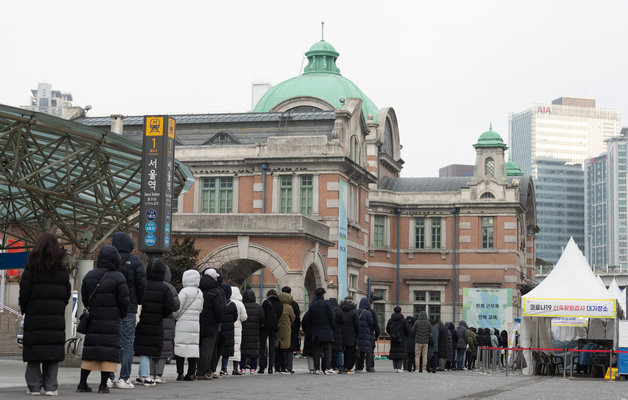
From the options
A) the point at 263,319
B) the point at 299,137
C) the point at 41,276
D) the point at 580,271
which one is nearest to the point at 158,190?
the point at 263,319

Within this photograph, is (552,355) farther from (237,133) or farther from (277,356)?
(237,133)

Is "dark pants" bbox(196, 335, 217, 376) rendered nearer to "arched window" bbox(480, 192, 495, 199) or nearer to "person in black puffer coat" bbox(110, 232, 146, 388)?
"person in black puffer coat" bbox(110, 232, 146, 388)

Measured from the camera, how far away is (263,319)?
723 inches

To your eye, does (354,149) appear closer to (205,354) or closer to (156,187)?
(156,187)

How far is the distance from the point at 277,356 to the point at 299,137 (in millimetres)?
21483

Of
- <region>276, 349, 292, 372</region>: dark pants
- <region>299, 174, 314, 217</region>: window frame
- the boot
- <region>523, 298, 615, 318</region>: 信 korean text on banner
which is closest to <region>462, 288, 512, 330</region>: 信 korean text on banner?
<region>299, 174, 314, 217</region>: window frame

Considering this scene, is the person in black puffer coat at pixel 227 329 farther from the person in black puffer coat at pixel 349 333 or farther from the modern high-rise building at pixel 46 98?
the modern high-rise building at pixel 46 98

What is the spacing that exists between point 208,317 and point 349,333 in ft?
18.8

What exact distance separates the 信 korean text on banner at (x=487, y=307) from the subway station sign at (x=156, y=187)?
1222 inches

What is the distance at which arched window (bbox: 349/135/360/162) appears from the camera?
1619 inches

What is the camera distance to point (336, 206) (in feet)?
128

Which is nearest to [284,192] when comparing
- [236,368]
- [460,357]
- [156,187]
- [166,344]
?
[460,357]

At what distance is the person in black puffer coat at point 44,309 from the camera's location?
1080 centimetres

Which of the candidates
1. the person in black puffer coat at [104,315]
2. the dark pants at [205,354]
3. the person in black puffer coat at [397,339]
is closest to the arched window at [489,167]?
the person in black puffer coat at [397,339]
